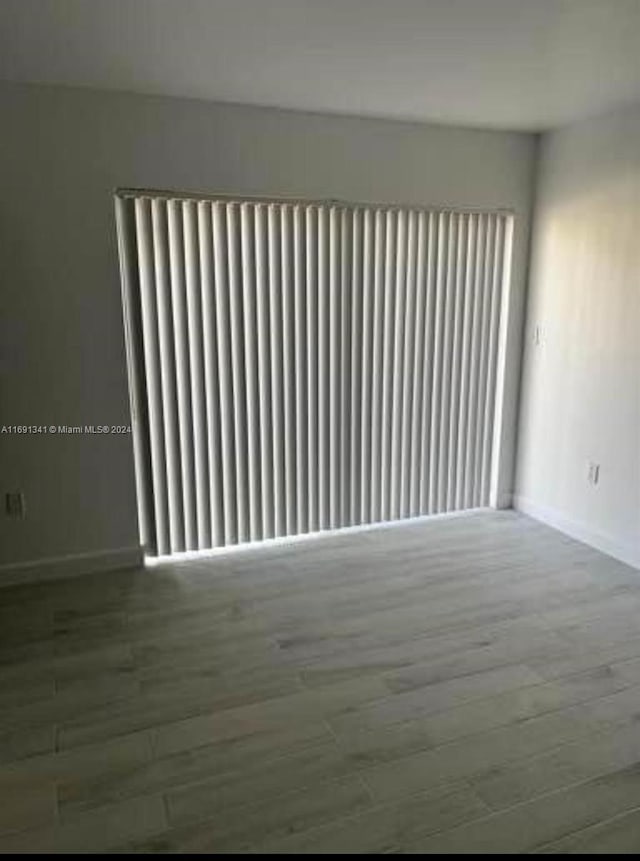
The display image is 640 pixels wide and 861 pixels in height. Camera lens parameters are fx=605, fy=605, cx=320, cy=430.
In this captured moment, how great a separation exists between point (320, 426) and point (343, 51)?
1.91 metres

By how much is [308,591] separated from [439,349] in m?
1.72

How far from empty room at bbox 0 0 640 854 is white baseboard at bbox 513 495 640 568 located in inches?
0.7

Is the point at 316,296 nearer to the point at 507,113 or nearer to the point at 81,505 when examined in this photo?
the point at 507,113

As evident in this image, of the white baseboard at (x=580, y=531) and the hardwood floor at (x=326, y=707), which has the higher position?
the white baseboard at (x=580, y=531)

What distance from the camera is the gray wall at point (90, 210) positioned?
2848 mm

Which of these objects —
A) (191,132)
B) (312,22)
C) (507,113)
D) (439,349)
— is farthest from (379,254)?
(312,22)

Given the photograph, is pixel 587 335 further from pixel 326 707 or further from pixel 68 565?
pixel 68 565

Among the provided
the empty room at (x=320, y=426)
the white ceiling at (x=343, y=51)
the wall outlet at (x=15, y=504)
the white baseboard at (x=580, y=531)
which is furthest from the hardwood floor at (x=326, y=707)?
the white ceiling at (x=343, y=51)

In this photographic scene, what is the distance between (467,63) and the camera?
8.21ft

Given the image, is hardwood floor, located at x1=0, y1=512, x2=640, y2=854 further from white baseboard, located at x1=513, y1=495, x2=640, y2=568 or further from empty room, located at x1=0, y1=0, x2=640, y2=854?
white baseboard, located at x1=513, y1=495, x2=640, y2=568

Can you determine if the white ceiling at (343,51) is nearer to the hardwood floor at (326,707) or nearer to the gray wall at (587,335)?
the gray wall at (587,335)

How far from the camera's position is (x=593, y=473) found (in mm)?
3564

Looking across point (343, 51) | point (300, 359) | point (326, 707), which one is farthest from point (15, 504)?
point (343, 51)

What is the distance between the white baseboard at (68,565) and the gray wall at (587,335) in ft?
8.57
